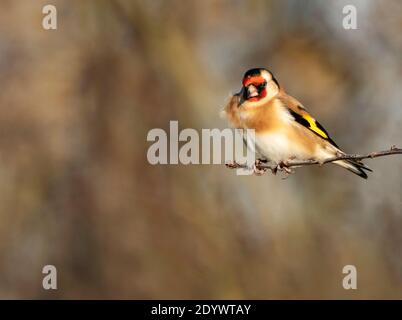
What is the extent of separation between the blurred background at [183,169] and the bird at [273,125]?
191 centimetres

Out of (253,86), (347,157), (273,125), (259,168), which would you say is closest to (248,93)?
(253,86)

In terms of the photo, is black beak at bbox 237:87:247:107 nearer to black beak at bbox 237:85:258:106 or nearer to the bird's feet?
black beak at bbox 237:85:258:106

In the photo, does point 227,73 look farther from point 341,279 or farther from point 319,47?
point 341,279

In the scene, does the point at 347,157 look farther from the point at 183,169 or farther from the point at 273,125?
the point at 183,169

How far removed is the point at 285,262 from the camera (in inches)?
445

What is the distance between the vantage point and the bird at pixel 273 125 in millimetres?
8891

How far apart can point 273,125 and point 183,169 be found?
268 cm

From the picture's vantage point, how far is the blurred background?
11.1 metres

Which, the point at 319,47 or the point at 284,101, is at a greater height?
the point at 319,47

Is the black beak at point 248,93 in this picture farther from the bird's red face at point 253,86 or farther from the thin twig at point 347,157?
the thin twig at point 347,157

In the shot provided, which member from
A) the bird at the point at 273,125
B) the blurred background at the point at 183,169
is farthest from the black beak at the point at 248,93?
the blurred background at the point at 183,169

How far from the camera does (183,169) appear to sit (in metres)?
11.5

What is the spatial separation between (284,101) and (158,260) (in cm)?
301

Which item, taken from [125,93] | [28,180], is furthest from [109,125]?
[28,180]
